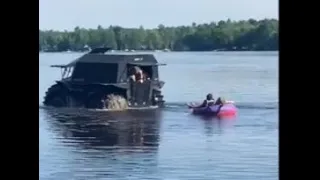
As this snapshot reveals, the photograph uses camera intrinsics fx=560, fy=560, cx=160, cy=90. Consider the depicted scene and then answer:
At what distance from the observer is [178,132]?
1.92 metres

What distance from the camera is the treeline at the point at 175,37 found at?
44.1 inches

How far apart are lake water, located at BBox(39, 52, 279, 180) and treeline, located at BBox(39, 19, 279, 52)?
4cm

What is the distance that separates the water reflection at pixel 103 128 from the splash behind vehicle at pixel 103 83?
51 mm

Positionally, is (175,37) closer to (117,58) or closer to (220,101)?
(117,58)

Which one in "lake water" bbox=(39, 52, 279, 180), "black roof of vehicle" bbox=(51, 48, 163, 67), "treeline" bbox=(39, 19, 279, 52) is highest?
"treeline" bbox=(39, 19, 279, 52)

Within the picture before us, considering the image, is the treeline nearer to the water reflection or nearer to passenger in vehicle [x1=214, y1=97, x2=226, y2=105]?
the water reflection

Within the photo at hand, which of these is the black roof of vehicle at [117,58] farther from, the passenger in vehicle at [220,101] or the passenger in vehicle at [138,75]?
the passenger in vehicle at [220,101]

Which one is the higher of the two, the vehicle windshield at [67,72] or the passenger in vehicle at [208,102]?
the vehicle windshield at [67,72]

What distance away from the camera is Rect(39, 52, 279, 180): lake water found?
142cm

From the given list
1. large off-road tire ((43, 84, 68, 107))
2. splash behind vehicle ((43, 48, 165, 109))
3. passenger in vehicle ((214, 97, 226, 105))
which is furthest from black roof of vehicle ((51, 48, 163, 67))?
passenger in vehicle ((214, 97, 226, 105))

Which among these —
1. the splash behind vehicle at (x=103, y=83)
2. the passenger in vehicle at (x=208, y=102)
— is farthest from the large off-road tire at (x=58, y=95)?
the passenger in vehicle at (x=208, y=102)

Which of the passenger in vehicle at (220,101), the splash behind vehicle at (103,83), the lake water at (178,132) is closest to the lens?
the lake water at (178,132)
